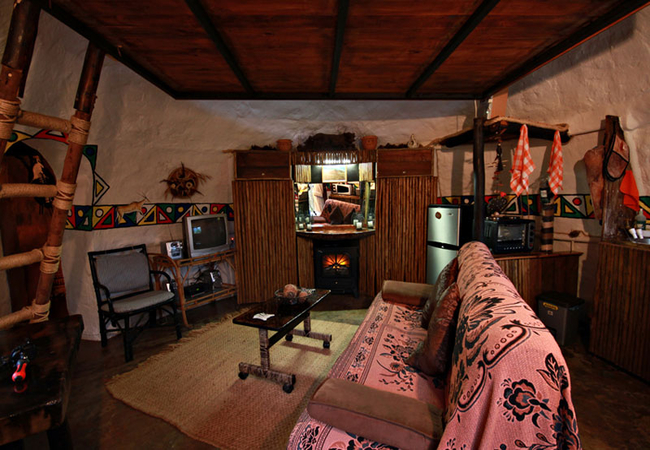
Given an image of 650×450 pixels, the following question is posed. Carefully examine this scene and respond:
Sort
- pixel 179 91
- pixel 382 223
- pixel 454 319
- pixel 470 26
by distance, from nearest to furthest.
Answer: pixel 454 319
pixel 470 26
pixel 179 91
pixel 382 223

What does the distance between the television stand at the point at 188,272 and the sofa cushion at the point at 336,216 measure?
159 cm

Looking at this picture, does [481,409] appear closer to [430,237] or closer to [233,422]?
[233,422]

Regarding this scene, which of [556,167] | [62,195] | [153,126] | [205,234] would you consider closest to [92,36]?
[62,195]

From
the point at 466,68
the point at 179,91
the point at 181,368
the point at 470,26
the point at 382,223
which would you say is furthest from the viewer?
the point at 382,223

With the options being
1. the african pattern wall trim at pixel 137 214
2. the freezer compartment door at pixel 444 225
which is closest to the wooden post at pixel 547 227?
the freezer compartment door at pixel 444 225

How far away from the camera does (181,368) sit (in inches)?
110

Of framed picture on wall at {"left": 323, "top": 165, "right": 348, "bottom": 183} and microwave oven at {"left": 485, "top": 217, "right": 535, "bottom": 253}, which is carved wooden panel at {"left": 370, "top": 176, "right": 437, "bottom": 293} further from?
microwave oven at {"left": 485, "top": 217, "right": 535, "bottom": 253}

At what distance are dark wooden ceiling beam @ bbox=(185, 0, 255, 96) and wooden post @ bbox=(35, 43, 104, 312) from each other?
0.97 meters

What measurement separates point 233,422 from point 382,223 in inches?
123

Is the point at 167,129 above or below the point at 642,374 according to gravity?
above

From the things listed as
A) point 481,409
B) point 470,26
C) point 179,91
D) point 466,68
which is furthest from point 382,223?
point 481,409

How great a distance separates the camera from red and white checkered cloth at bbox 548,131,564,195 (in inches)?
130

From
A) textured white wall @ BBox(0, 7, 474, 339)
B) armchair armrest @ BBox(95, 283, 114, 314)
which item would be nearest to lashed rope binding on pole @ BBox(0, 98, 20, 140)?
textured white wall @ BBox(0, 7, 474, 339)

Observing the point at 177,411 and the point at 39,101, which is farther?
the point at 39,101
